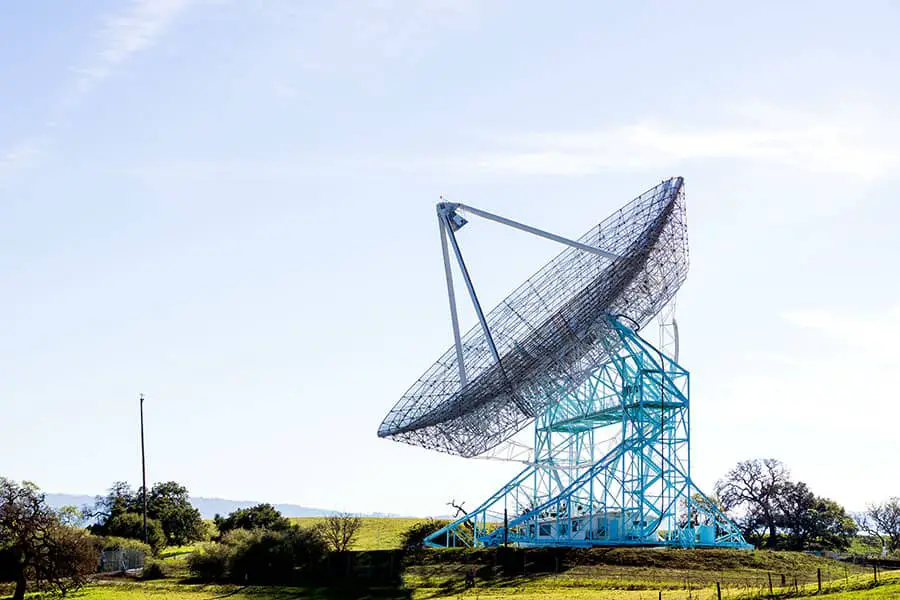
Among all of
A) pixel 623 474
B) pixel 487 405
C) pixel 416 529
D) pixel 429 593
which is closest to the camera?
pixel 429 593

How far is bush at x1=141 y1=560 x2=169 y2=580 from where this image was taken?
62.9m

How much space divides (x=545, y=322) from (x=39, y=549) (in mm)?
28503

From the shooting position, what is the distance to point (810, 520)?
3310 inches

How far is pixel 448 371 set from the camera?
55344mm

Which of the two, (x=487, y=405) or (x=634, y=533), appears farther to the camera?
(x=634, y=533)

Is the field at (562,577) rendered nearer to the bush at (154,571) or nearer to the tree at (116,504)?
the bush at (154,571)

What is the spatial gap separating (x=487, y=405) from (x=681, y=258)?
1193cm

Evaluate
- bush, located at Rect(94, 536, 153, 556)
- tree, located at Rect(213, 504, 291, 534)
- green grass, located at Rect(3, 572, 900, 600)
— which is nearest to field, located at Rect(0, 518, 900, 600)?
green grass, located at Rect(3, 572, 900, 600)

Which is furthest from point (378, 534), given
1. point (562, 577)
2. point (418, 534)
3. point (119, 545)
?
point (562, 577)

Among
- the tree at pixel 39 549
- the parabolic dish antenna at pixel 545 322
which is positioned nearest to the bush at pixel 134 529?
the tree at pixel 39 549

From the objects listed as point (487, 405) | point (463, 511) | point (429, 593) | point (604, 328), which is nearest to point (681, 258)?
point (604, 328)

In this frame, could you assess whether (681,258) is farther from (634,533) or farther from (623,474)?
(634,533)

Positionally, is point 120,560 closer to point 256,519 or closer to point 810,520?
point 256,519

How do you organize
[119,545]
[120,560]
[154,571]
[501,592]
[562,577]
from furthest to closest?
[119,545], [120,560], [154,571], [562,577], [501,592]
